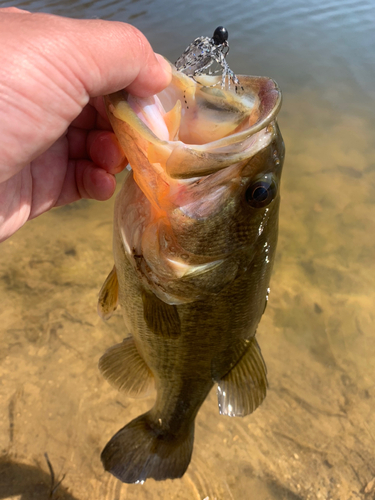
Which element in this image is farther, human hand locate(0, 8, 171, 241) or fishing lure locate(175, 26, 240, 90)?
fishing lure locate(175, 26, 240, 90)

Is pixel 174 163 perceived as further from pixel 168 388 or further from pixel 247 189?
pixel 168 388

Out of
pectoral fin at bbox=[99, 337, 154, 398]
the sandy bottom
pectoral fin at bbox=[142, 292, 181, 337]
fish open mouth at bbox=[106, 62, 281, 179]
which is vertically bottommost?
the sandy bottom

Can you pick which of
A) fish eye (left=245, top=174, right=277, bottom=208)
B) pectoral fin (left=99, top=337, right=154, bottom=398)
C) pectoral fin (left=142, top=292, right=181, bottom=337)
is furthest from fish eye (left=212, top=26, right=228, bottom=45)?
pectoral fin (left=99, top=337, right=154, bottom=398)

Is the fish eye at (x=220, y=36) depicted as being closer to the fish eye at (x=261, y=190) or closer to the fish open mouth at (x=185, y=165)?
the fish open mouth at (x=185, y=165)

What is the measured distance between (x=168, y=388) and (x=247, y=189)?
47.0 inches

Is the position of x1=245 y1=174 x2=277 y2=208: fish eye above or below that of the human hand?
below

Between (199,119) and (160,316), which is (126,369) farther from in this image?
(199,119)

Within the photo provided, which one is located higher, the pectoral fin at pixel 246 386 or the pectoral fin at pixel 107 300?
the pectoral fin at pixel 107 300

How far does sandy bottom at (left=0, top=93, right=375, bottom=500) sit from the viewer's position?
7.63ft

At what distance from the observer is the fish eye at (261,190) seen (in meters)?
1.17

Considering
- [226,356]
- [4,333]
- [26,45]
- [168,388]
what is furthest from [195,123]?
[4,333]

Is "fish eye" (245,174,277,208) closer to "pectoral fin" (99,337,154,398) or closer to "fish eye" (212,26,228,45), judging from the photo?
"fish eye" (212,26,228,45)

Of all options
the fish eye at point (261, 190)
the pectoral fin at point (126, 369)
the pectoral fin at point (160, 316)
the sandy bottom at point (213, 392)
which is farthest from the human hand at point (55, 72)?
the sandy bottom at point (213, 392)

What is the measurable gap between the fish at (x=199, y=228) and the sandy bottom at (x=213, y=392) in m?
1.02
